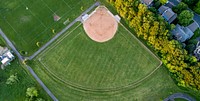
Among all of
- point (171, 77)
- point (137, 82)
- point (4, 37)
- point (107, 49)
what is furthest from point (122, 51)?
point (4, 37)

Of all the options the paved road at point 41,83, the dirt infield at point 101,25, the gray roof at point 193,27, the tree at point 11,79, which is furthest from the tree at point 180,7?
the tree at point 11,79

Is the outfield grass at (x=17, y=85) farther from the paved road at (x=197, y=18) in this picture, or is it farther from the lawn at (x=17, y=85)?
the paved road at (x=197, y=18)

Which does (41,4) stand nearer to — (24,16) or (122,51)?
(24,16)

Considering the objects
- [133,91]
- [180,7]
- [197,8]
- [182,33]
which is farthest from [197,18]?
[133,91]

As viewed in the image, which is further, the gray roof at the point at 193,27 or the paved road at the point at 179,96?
the gray roof at the point at 193,27

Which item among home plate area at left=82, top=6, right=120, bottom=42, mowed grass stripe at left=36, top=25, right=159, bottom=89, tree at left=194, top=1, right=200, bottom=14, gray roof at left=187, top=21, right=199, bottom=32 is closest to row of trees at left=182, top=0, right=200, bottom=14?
tree at left=194, top=1, right=200, bottom=14

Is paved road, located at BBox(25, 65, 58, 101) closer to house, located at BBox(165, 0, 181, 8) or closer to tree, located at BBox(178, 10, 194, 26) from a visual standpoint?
tree, located at BBox(178, 10, 194, 26)
